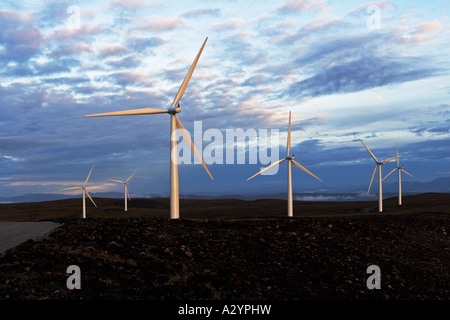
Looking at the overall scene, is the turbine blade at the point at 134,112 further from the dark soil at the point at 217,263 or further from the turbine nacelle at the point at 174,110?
the dark soil at the point at 217,263

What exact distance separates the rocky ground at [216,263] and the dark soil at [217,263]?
0.04 metres

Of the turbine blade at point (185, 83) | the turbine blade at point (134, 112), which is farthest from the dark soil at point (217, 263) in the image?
the turbine blade at point (185, 83)

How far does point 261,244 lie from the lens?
74.3 feet

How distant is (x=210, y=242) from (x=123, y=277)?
20.3 feet

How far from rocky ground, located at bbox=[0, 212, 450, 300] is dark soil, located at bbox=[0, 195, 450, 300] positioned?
43 millimetres

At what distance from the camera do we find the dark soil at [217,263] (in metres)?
16.2

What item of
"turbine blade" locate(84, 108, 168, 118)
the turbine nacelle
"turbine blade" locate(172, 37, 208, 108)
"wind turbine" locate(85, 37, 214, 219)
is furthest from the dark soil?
"turbine blade" locate(172, 37, 208, 108)

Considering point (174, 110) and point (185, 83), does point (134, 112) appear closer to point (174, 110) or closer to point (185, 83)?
point (174, 110)

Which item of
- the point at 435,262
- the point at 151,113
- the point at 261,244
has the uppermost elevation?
the point at 151,113

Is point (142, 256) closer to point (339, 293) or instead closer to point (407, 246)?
point (339, 293)

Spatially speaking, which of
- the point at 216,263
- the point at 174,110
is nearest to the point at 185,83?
the point at 174,110

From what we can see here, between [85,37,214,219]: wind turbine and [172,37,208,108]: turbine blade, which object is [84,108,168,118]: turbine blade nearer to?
[85,37,214,219]: wind turbine

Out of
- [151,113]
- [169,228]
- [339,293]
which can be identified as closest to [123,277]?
[169,228]

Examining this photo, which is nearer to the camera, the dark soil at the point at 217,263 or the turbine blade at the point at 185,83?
the dark soil at the point at 217,263
